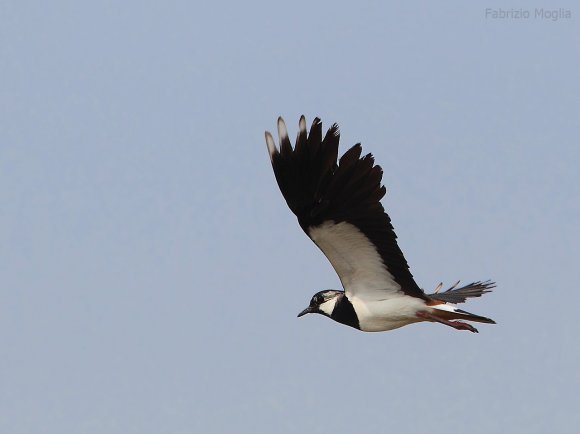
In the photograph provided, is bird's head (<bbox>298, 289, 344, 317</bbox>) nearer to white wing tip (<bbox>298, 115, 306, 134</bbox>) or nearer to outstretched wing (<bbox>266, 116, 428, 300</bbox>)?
outstretched wing (<bbox>266, 116, 428, 300</bbox>)

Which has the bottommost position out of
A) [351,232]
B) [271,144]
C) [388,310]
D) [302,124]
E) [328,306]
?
[388,310]

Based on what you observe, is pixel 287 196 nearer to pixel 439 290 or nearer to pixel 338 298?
pixel 338 298

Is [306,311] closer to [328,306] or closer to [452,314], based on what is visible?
[328,306]

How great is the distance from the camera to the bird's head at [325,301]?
1482 centimetres

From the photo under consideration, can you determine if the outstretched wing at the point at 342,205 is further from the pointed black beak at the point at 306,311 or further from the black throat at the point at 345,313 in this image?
the pointed black beak at the point at 306,311

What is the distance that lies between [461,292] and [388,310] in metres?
2.56

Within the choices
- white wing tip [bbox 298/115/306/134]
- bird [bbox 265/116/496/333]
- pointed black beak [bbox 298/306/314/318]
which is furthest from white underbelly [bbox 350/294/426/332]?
white wing tip [bbox 298/115/306/134]

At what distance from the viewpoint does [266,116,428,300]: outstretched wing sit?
1320 centimetres

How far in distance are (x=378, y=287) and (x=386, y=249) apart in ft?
2.06

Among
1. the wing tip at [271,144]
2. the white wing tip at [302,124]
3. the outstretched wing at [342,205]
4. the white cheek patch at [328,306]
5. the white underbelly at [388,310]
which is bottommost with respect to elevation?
the white underbelly at [388,310]

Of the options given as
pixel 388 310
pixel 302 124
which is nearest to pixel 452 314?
pixel 388 310

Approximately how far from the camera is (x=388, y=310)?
14312mm

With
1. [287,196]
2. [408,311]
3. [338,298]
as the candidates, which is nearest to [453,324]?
[408,311]

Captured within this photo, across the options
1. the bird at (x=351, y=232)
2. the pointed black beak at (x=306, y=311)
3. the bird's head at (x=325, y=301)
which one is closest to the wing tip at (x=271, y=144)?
the bird at (x=351, y=232)
